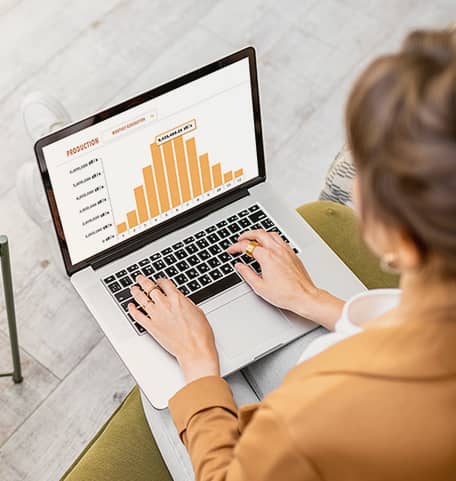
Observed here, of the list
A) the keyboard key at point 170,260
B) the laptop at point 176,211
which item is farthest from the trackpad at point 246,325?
the keyboard key at point 170,260

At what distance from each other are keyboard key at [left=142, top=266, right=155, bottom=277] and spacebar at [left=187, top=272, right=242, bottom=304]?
0.23 ft

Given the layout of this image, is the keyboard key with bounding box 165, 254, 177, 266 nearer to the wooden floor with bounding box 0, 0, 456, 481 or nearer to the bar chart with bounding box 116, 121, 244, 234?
the bar chart with bounding box 116, 121, 244, 234

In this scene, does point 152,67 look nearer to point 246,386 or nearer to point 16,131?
point 16,131

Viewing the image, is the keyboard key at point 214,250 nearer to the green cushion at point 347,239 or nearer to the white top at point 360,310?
the green cushion at point 347,239

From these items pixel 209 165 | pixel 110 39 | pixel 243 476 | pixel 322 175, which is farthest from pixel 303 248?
pixel 110 39

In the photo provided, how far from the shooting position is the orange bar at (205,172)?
3.88 feet

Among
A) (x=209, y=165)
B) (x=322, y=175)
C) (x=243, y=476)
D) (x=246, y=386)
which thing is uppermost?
(x=209, y=165)

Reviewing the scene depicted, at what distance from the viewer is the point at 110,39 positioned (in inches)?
83.6

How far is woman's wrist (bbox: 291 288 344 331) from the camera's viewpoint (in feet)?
3.56

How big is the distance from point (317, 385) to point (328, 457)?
6 cm

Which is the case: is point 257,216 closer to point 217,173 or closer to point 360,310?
point 217,173

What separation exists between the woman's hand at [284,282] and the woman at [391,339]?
7.8 inches

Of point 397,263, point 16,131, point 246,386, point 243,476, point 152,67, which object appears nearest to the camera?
point 397,263

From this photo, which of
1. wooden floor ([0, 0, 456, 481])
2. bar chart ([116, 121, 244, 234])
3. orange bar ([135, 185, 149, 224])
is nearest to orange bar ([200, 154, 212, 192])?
bar chart ([116, 121, 244, 234])
